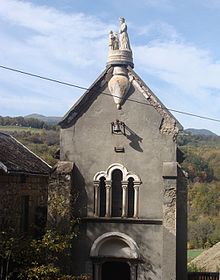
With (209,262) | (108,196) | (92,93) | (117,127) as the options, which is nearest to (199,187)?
(209,262)

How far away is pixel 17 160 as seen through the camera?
2445 cm

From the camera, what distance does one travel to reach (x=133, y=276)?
20.6 metres

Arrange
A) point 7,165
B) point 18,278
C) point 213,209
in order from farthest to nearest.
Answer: point 213,209 < point 7,165 < point 18,278

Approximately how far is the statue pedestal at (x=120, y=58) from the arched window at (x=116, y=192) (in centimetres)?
452

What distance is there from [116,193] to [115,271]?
3.41 meters

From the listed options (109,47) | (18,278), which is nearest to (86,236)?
(18,278)

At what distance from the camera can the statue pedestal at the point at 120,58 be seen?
21875 millimetres

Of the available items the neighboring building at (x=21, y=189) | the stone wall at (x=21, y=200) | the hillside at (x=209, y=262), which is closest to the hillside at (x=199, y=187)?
the hillside at (x=209, y=262)

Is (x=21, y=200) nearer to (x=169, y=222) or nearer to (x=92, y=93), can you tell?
(x=92, y=93)

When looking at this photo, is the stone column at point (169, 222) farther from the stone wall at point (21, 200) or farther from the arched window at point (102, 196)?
the stone wall at point (21, 200)

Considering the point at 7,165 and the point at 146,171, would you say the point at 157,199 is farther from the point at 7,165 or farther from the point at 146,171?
the point at 7,165

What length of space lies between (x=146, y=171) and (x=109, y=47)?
5942 millimetres

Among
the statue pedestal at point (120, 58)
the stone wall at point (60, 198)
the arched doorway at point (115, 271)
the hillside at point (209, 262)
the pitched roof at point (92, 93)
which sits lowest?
the arched doorway at point (115, 271)

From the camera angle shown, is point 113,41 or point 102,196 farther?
point 113,41
